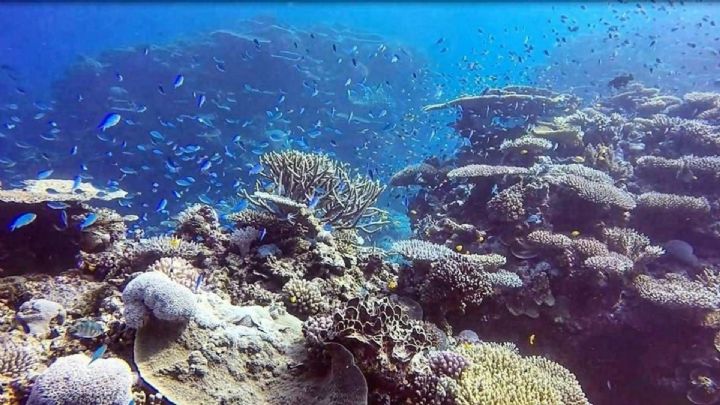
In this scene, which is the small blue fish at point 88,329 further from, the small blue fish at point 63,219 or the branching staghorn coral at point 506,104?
the branching staghorn coral at point 506,104

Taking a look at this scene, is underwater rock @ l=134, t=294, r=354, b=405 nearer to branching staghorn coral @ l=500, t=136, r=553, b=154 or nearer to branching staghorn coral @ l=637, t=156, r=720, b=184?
branching staghorn coral @ l=500, t=136, r=553, b=154

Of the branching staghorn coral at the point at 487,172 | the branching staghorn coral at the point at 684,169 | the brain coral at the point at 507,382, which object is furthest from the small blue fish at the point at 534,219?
the branching staghorn coral at the point at 684,169

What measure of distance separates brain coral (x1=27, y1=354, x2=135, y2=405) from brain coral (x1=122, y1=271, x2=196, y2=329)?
50 centimetres

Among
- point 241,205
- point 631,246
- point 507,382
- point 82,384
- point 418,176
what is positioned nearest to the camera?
point 82,384

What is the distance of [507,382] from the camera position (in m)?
3.97

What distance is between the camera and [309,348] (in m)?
3.78

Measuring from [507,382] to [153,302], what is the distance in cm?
335

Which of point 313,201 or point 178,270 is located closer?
point 178,270

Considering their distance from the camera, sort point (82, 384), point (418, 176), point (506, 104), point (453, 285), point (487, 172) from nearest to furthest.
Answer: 1. point (82, 384)
2. point (453, 285)
3. point (487, 172)
4. point (418, 176)
5. point (506, 104)

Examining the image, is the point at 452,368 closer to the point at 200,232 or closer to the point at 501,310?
the point at 501,310

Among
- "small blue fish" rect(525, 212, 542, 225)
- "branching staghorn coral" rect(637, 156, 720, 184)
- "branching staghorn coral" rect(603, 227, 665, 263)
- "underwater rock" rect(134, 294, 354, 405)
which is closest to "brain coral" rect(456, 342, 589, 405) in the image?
"underwater rock" rect(134, 294, 354, 405)

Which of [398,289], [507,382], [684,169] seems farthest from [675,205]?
[507,382]

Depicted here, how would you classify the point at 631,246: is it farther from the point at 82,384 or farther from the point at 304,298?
the point at 82,384

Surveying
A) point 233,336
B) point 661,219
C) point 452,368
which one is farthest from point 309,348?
point 661,219
